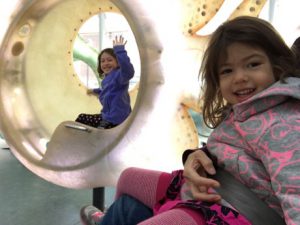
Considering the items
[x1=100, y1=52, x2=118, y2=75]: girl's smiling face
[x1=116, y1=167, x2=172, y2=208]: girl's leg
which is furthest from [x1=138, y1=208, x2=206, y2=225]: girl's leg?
[x1=100, y1=52, x2=118, y2=75]: girl's smiling face

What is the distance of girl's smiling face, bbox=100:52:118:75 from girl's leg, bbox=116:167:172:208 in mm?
943

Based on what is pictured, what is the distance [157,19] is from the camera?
3.44ft

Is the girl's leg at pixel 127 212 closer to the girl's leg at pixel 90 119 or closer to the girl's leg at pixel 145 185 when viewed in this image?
the girl's leg at pixel 145 185

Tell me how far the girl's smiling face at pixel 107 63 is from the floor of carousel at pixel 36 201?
525mm

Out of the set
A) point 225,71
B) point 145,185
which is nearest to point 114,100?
point 145,185

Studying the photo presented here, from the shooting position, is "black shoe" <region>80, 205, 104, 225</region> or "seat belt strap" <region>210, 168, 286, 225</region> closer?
"seat belt strap" <region>210, 168, 286, 225</region>

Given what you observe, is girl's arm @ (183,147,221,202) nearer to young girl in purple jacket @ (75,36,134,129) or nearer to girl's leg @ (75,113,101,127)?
young girl in purple jacket @ (75,36,134,129)

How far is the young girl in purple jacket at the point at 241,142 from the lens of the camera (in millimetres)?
557

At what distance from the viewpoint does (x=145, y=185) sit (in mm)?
817

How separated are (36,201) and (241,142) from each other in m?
1.05

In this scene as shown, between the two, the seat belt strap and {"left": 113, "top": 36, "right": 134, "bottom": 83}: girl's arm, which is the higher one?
{"left": 113, "top": 36, "right": 134, "bottom": 83}: girl's arm

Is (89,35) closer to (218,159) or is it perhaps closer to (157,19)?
(157,19)

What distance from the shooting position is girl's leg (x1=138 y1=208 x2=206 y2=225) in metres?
0.61

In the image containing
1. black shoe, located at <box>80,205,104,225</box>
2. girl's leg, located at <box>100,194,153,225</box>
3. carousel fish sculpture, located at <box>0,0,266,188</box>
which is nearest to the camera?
girl's leg, located at <box>100,194,153,225</box>
